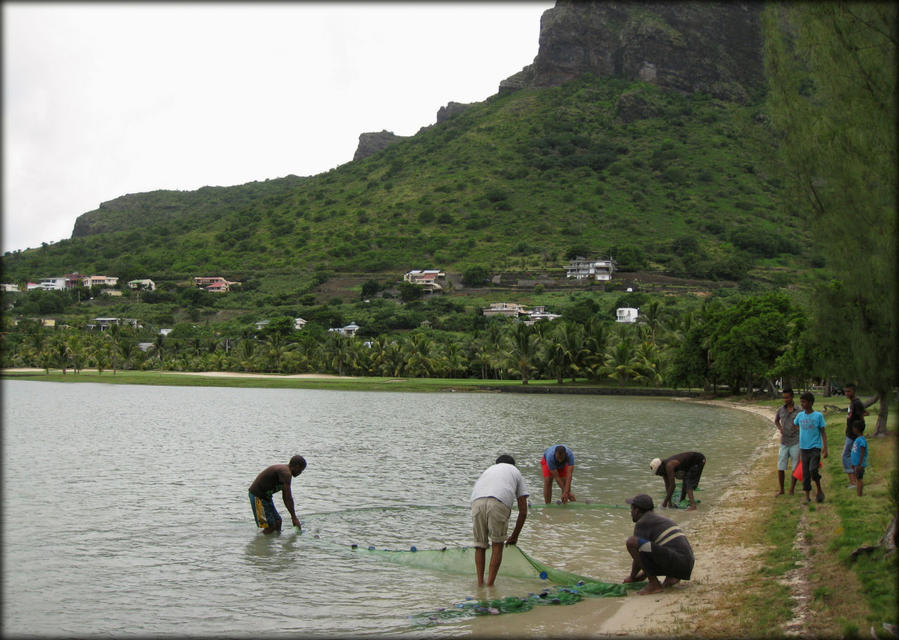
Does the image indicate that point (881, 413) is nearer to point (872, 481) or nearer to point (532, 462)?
point (872, 481)

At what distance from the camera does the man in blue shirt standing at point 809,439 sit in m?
14.3

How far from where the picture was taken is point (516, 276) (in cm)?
13762

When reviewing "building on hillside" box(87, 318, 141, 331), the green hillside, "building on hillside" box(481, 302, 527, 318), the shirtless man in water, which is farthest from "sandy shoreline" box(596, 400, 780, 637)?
"building on hillside" box(87, 318, 141, 331)

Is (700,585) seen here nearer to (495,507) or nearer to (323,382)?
(495,507)

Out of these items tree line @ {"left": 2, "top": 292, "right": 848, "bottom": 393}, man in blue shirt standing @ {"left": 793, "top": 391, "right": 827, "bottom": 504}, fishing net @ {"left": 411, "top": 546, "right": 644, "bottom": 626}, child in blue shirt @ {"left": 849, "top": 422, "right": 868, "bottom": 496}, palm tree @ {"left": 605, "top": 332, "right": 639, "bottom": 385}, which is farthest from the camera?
palm tree @ {"left": 605, "top": 332, "right": 639, "bottom": 385}

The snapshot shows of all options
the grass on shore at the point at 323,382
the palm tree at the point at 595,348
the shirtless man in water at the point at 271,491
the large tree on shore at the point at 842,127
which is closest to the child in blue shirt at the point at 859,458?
the large tree on shore at the point at 842,127

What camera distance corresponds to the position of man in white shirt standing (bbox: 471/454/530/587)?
34.8 ft

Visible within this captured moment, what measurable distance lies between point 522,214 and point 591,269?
31845mm

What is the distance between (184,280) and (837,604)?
536 feet

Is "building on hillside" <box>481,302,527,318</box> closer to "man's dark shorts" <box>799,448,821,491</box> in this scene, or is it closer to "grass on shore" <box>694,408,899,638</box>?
"man's dark shorts" <box>799,448,821,491</box>

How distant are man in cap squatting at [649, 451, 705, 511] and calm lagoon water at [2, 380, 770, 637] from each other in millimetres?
506

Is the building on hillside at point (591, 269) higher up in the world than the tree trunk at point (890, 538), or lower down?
higher up

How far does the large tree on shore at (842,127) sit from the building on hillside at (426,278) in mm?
122435

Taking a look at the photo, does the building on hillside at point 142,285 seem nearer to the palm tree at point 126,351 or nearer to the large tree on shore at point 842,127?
the palm tree at point 126,351
